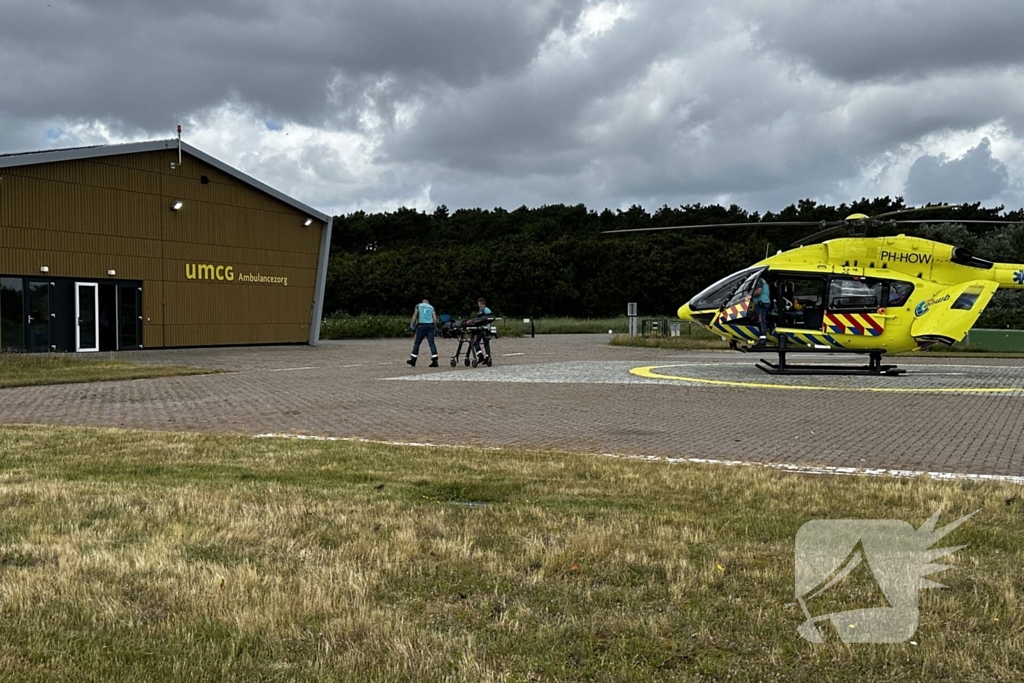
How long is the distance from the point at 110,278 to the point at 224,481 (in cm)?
2553

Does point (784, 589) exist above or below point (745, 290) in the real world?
below

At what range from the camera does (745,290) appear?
Answer: 18.1 metres

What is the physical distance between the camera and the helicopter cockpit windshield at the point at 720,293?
18.2 metres

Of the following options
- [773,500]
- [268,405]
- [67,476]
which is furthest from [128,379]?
[773,500]

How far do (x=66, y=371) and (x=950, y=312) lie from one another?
1878 cm

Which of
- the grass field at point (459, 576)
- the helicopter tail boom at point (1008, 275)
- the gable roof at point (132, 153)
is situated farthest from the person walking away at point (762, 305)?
the gable roof at point (132, 153)

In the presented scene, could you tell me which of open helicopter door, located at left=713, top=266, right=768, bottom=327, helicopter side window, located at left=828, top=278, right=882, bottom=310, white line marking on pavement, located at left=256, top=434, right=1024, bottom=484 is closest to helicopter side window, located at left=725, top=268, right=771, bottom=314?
open helicopter door, located at left=713, top=266, right=768, bottom=327

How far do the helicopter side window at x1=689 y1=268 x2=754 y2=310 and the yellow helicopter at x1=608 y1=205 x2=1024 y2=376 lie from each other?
8 centimetres

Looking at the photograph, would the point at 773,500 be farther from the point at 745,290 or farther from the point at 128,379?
the point at 128,379

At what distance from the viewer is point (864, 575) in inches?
161

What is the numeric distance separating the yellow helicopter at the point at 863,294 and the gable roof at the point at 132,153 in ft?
70.0

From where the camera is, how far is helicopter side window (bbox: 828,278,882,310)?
18.0 meters

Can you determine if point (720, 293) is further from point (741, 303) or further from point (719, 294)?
point (741, 303)

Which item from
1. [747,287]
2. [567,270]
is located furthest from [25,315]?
[567,270]
